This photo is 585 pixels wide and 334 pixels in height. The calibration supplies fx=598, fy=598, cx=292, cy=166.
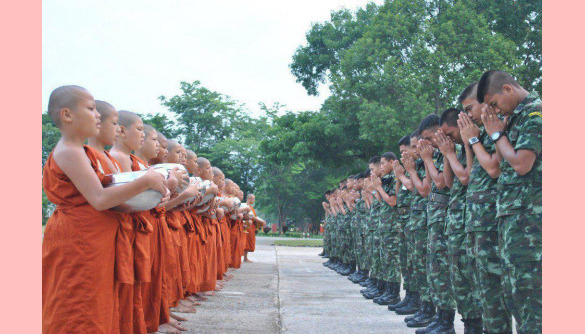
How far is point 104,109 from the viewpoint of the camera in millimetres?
4145

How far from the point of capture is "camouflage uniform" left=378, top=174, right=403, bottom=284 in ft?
25.0

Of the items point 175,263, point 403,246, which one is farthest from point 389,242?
point 175,263

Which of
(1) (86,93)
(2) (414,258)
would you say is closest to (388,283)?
(2) (414,258)

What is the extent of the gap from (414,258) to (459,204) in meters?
1.70

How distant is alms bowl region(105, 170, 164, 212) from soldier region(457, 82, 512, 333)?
2.16 meters

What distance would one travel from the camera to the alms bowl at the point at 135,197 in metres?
3.48

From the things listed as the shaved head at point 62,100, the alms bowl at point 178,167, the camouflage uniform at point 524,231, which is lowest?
the camouflage uniform at point 524,231

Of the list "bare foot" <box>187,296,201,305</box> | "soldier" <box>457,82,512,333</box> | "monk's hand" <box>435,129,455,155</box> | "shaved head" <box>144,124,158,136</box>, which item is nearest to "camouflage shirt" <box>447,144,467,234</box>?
"monk's hand" <box>435,129,455,155</box>

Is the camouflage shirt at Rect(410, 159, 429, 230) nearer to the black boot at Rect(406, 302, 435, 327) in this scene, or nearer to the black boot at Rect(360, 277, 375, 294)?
the black boot at Rect(406, 302, 435, 327)

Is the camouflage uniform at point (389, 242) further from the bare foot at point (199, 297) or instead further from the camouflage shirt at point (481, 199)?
the camouflage shirt at point (481, 199)

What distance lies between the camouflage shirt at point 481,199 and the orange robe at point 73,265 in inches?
97.2

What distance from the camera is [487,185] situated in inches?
165

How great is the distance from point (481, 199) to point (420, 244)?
6.97 ft

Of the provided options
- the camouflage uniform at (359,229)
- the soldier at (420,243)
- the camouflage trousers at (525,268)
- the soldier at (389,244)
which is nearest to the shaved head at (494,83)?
the camouflage trousers at (525,268)
